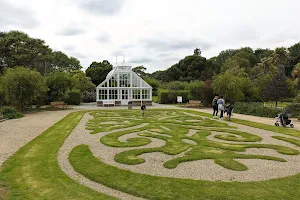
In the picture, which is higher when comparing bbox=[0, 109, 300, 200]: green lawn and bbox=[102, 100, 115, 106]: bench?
bbox=[102, 100, 115, 106]: bench

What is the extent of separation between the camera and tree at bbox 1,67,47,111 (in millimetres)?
24375

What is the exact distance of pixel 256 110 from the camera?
2406 centimetres

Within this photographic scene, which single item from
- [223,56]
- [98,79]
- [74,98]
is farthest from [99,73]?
[223,56]

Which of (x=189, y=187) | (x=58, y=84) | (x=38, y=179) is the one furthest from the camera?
(x=58, y=84)

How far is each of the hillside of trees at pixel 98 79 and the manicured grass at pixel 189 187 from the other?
2075 cm

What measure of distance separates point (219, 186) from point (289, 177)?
2.26 metres

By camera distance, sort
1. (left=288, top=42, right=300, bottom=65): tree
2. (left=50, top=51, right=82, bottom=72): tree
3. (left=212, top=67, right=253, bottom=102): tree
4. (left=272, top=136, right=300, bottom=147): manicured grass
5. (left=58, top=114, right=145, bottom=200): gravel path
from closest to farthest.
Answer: (left=58, top=114, right=145, bottom=200): gravel path < (left=272, top=136, right=300, bottom=147): manicured grass < (left=212, top=67, right=253, bottom=102): tree < (left=288, top=42, right=300, bottom=65): tree < (left=50, top=51, right=82, bottom=72): tree

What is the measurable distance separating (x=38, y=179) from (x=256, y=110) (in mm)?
21624

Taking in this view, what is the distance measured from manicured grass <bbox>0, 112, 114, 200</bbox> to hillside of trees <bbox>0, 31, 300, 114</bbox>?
55.9ft

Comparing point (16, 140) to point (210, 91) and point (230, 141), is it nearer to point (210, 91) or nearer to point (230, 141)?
point (230, 141)

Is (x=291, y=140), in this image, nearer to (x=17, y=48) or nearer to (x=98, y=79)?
(x=17, y=48)

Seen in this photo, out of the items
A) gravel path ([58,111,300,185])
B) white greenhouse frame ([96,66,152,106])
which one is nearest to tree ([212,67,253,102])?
white greenhouse frame ([96,66,152,106])

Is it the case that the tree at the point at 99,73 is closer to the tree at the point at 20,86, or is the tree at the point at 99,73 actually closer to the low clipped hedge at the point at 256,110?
the tree at the point at 20,86

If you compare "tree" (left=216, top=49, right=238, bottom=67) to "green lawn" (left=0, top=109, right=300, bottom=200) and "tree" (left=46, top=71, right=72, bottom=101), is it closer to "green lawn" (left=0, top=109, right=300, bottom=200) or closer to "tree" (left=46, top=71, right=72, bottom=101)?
"tree" (left=46, top=71, right=72, bottom=101)
